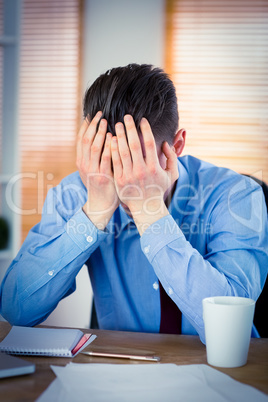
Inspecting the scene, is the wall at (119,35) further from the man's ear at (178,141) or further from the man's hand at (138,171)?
the man's hand at (138,171)

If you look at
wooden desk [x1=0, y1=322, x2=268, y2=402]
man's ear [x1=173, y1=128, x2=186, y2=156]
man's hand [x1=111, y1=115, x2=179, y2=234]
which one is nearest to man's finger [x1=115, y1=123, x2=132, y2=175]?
Answer: man's hand [x1=111, y1=115, x2=179, y2=234]

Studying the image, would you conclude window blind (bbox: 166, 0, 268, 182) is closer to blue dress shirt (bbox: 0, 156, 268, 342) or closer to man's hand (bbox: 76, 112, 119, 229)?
blue dress shirt (bbox: 0, 156, 268, 342)

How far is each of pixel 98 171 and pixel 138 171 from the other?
10 cm

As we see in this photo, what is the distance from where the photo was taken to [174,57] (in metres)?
2.86

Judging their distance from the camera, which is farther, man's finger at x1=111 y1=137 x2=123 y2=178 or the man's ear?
the man's ear

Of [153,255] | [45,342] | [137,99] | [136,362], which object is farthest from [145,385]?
[137,99]

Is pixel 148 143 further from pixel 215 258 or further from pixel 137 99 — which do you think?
pixel 215 258

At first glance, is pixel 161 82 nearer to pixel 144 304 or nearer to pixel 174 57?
pixel 144 304

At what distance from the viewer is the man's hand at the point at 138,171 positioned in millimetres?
995

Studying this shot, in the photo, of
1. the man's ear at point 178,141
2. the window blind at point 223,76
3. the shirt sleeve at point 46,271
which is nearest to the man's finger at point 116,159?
the shirt sleeve at point 46,271

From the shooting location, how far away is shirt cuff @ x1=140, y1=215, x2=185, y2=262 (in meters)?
0.94

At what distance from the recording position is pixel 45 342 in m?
0.79

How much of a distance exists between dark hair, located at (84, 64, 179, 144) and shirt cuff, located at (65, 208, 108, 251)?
0.23 meters

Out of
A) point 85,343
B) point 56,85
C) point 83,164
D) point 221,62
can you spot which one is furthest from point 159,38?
point 85,343
